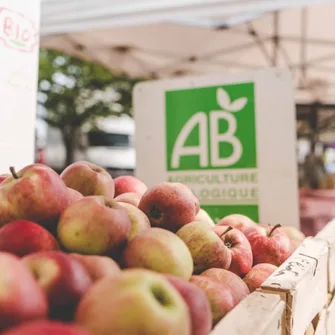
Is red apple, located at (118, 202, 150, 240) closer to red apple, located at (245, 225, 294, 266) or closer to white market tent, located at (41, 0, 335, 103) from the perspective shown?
red apple, located at (245, 225, 294, 266)

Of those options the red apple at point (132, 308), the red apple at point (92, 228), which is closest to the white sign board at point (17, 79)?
the red apple at point (92, 228)

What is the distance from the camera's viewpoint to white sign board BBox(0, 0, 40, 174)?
A: 6.45 feet

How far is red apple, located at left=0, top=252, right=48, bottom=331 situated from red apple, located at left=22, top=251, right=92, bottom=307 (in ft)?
0.11

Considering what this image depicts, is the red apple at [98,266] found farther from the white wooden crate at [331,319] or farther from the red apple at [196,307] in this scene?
the white wooden crate at [331,319]

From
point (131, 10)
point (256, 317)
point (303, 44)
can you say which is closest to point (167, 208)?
point (256, 317)

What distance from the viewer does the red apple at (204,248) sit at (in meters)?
1.20

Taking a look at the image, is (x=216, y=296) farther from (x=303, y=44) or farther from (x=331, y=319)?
(x=303, y=44)

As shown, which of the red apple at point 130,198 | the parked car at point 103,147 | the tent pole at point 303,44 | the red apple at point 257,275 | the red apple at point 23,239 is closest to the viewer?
the red apple at point 23,239

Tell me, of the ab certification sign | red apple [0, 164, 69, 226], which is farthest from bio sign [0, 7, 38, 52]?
red apple [0, 164, 69, 226]

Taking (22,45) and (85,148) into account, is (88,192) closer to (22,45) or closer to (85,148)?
(22,45)

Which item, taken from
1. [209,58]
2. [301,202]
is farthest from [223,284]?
[209,58]

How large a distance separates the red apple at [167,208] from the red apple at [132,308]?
0.60m

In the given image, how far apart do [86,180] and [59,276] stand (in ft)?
2.05

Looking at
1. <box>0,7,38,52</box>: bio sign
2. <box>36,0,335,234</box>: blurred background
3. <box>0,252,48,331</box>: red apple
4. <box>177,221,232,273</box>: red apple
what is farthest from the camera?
<box>36,0,335,234</box>: blurred background
